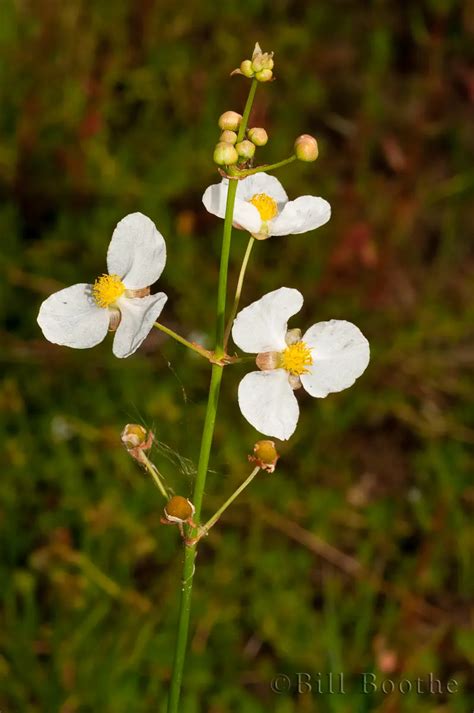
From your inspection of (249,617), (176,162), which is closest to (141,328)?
(249,617)

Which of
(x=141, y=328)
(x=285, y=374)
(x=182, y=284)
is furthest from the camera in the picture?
(x=182, y=284)

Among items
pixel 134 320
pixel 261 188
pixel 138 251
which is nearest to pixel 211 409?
pixel 134 320

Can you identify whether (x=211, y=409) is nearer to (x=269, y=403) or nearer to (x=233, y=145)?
(x=269, y=403)

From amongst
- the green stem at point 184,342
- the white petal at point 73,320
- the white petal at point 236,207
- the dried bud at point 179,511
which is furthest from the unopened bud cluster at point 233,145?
the dried bud at point 179,511

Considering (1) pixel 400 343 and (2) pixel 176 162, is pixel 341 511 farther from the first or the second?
(2) pixel 176 162

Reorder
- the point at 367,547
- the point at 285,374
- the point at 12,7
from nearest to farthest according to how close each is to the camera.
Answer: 1. the point at 285,374
2. the point at 367,547
3. the point at 12,7

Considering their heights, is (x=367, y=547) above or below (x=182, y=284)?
below
